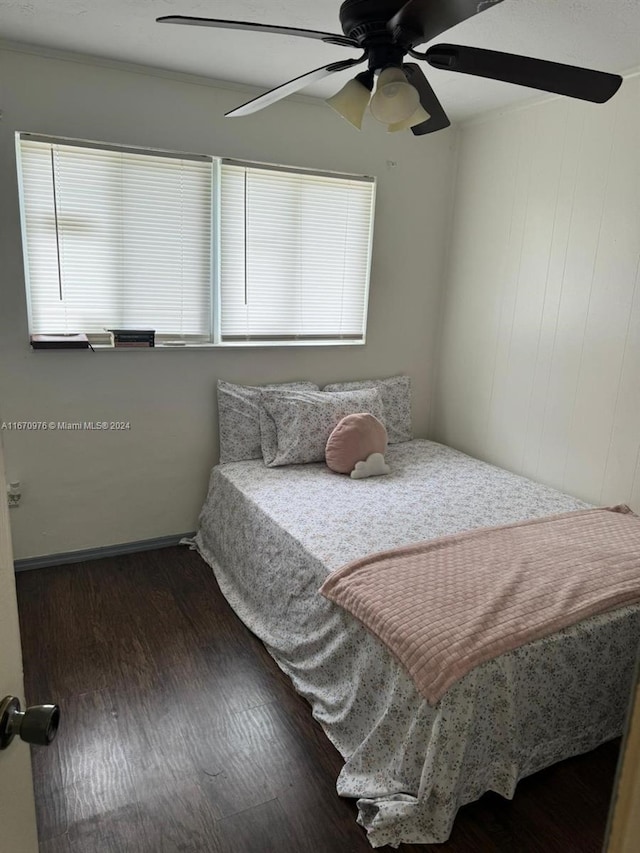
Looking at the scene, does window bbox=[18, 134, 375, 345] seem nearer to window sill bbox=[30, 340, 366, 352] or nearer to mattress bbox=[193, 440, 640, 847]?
window sill bbox=[30, 340, 366, 352]

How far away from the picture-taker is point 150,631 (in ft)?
8.31

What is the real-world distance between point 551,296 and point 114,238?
220 cm

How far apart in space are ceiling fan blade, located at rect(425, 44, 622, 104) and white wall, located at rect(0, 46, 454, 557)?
167 centimetres

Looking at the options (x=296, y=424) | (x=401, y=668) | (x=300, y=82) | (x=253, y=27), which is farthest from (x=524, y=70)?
(x=296, y=424)

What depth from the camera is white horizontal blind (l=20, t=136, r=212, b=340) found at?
8.91 ft

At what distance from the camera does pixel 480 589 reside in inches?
74.6

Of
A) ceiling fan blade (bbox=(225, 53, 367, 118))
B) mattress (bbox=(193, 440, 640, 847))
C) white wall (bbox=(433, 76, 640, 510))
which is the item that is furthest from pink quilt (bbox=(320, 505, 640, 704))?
ceiling fan blade (bbox=(225, 53, 367, 118))

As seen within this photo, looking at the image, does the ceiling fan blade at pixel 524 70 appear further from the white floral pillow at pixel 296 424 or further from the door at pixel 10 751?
the white floral pillow at pixel 296 424

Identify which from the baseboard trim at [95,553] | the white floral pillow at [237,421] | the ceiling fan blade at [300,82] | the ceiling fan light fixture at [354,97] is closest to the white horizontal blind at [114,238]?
the white floral pillow at [237,421]

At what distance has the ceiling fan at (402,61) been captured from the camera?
1.40 metres

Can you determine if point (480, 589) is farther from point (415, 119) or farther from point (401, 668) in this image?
point (415, 119)

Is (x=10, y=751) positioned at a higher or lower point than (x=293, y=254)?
lower

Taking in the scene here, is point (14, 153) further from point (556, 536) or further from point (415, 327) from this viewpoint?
point (556, 536)

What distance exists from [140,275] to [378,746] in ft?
7.74
